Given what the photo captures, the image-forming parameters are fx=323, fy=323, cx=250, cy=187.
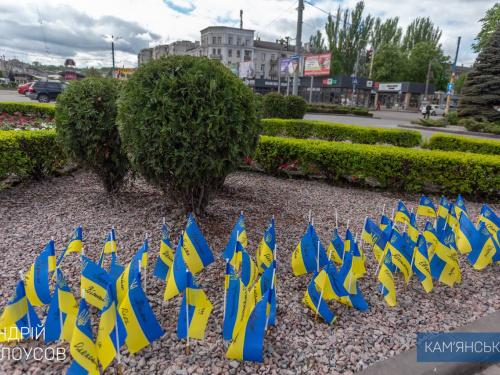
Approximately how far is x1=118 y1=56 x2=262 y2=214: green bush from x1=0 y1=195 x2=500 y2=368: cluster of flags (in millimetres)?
1049

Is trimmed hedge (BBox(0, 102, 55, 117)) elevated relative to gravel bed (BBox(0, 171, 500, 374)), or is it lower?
elevated

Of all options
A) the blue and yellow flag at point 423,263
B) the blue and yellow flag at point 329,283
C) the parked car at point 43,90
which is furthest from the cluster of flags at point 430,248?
the parked car at point 43,90

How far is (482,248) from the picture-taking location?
3631 millimetres

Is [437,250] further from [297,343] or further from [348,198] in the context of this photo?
[348,198]

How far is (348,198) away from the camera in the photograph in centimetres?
622

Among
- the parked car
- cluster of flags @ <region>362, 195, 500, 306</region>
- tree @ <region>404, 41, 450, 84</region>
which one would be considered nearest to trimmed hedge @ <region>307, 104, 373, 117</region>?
the parked car

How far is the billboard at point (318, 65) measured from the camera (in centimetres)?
3753

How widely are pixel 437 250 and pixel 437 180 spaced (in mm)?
3707

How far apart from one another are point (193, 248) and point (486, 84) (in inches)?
A: 1176

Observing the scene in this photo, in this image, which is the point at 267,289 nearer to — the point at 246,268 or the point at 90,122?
the point at 246,268

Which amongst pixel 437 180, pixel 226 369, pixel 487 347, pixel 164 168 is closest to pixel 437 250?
pixel 487 347

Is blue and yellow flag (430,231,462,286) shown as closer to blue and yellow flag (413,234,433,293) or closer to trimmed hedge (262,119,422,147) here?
blue and yellow flag (413,234,433,293)

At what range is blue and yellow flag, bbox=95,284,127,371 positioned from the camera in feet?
6.58

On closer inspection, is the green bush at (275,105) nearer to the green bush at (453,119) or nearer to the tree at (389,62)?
the green bush at (453,119)
